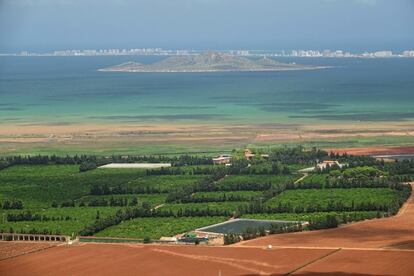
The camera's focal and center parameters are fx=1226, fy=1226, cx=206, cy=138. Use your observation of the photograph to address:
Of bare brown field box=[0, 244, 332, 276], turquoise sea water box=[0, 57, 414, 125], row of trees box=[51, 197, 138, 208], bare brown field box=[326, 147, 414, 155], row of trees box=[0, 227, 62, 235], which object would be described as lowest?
bare brown field box=[0, 244, 332, 276]

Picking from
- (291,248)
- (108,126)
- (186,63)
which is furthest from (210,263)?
(186,63)

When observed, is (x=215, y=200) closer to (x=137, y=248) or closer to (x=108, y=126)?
(x=137, y=248)

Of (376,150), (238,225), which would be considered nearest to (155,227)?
(238,225)

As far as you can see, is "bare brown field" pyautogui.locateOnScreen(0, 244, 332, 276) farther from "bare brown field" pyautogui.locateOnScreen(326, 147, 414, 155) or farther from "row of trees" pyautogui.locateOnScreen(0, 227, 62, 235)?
"bare brown field" pyautogui.locateOnScreen(326, 147, 414, 155)

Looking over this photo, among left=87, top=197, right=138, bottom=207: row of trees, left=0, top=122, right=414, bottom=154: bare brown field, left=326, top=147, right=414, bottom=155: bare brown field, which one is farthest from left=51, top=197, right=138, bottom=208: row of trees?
left=0, top=122, right=414, bottom=154: bare brown field

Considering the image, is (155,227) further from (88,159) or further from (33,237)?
(88,159)

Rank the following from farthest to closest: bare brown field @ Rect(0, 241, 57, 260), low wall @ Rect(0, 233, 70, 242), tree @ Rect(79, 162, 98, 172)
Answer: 1. tree @ Rect(79, 162, 98, 172)
2. low wall @ Rect(0, 233, 70, 242)
3. bare brown field @ Rect(0, 241, 57, 260)

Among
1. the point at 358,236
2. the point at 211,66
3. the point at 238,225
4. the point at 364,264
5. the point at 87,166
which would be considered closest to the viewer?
the point at 364,264
